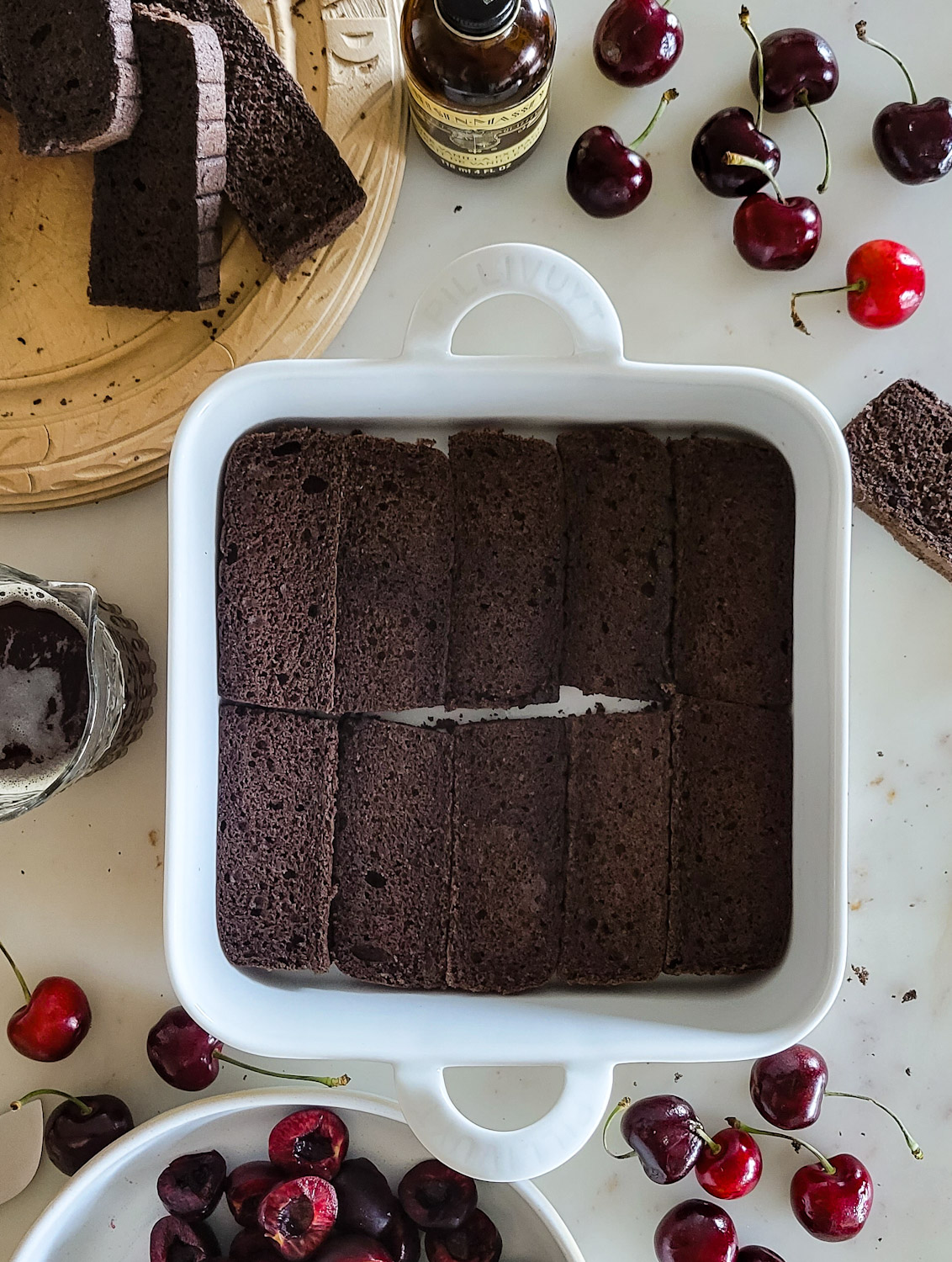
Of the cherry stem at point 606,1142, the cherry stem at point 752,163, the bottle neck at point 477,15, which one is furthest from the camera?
the cherry stem at point 606,1142

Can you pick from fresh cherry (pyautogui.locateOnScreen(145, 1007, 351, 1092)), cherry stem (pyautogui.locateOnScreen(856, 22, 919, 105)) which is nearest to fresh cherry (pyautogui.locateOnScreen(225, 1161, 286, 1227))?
fresh cherry (pyautogui.locateOnScreen(145, 1007, 351, 1092))

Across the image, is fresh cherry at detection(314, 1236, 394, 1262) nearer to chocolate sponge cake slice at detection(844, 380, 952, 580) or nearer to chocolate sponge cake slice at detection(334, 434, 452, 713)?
chocolate sponge cake slice at detection(334, 434, 452, 713)

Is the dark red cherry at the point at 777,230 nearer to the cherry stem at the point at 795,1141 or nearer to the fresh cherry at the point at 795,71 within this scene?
the fresh cherry at the point at 795,71

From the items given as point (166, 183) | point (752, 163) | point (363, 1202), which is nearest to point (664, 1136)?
point (363, 1202)

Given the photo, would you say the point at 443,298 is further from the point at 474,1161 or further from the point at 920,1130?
the point at 920,1130

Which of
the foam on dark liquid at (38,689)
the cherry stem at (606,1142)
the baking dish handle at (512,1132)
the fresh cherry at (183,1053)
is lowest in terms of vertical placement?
the cherry stem at (606,1142)

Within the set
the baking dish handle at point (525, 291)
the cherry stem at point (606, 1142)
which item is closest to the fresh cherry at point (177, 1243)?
the cherry stem at point (606, 1142)

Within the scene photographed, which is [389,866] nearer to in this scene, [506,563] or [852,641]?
[506,563]
